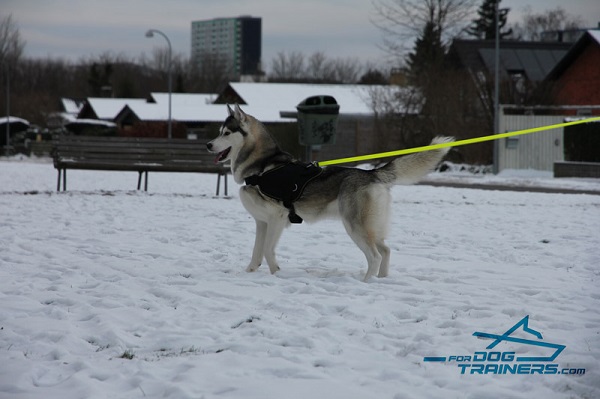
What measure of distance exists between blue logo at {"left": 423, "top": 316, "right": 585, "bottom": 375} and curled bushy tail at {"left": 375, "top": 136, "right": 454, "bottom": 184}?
2.42 metres

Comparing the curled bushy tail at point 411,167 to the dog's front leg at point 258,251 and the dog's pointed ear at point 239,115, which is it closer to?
the dog's front leg at point 258,251

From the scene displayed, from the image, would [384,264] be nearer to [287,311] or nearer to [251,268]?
[251,268]

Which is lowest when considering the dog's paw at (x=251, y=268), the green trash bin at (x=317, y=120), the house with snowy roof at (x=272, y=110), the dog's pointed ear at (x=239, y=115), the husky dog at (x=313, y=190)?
the dog's paw at (x=251, y=268)

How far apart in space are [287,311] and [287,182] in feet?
6.05

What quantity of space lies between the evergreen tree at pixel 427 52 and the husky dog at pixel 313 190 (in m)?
29.9

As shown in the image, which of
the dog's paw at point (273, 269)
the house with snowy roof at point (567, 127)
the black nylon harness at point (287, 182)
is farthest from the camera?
the house with snowy roof at point (567, 127)

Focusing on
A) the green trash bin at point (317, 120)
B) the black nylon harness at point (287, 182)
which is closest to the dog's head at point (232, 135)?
the black nylon harness at point (287, 182)

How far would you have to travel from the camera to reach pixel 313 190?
279 inches

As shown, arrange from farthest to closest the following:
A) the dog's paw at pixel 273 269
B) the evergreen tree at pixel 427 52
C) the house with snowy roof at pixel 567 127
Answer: the evergreen tree at pixel 427 52, the house with snowy roof at pixel 567 127, the dog's paw at pixel 273 269

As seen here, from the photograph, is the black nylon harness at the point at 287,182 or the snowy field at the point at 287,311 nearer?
the snowy field at the point at 287,311

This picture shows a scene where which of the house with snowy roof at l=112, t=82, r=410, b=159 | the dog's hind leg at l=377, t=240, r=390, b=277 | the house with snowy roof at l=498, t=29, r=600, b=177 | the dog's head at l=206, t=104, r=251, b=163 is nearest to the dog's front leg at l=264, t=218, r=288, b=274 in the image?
the dog's head at l=206, t=104, r=251, b=163

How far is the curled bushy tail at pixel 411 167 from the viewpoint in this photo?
6.88m

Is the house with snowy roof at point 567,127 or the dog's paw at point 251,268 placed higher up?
the house with snowy roof at point 567,127

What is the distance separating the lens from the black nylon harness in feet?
23.3
